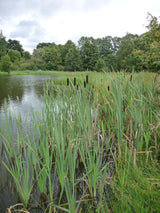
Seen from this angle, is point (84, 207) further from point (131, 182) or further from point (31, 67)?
point (31, 67)

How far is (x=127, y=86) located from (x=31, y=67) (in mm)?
38101

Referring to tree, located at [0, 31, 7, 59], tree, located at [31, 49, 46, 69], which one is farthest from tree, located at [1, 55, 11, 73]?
tree, located at [0, 31, 7, 59]

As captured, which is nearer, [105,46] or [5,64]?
[5,64]

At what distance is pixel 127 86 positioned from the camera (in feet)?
7.64

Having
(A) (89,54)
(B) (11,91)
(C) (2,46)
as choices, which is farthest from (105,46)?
(B) (11,91)

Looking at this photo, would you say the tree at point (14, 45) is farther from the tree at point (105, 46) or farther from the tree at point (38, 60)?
A: the tree at point (105, 46)

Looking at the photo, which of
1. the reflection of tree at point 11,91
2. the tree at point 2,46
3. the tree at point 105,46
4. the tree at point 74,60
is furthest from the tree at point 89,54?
the reflection of tree at point 11,91

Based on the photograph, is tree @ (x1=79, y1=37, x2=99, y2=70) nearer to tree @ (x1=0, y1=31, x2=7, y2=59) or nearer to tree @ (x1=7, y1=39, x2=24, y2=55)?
tree @ (x1=0, y1=31, x2=7, y2=59)

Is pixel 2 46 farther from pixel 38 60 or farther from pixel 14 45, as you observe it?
pixel 14 45

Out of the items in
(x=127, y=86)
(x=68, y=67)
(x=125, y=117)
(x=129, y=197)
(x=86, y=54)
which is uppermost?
(x=86, y=54)

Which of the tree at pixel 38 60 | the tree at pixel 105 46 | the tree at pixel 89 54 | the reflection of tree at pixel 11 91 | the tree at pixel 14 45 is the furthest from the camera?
the tree at pixel 14 45

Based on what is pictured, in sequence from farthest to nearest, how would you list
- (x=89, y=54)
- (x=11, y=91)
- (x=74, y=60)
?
1. (x=89, y=54)
2. (x=74, y=60)
3. (x=11, y=91)

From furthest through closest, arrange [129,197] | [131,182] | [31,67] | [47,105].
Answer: [31,67] → [47,105] → [131,182] → [129,197]

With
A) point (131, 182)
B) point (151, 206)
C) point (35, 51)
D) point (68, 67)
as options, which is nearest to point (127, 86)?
point (131, 182)
